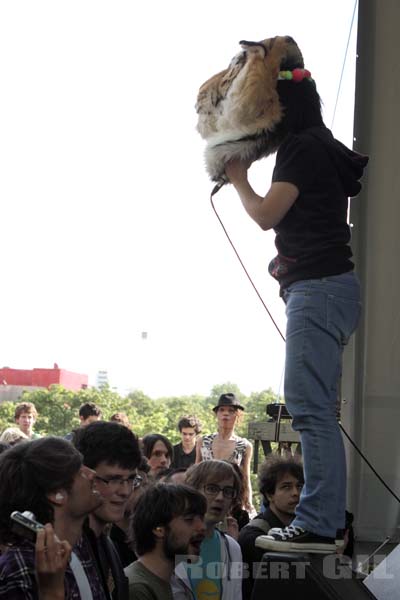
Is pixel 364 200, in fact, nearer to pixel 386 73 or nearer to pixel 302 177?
pixel 386 73

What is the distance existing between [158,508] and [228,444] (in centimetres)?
346

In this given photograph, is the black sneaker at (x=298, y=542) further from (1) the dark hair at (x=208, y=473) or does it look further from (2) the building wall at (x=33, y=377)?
(2) the building wall at (x=33, y=377)

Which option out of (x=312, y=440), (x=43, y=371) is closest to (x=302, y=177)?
(x=312, y=440)

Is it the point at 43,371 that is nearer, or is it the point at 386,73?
the point at 386,73

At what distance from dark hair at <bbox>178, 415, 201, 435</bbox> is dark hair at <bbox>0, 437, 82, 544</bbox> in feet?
15.8

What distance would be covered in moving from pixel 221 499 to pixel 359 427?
2.01 meters

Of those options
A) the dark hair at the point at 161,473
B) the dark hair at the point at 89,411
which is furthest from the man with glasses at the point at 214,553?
the dark hair at the point at 89,411

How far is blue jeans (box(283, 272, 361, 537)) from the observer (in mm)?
3240

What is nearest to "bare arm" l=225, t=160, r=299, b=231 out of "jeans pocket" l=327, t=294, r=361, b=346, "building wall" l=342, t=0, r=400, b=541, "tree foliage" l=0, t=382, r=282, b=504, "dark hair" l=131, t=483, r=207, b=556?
"jeans pocket" l=327, t=294, r=361, b=346

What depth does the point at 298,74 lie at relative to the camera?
3.58 m

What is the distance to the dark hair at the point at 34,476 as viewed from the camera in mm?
2504

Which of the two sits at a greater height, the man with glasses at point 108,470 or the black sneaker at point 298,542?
the man with glasses at point 108,470

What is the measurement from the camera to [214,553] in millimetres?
3910

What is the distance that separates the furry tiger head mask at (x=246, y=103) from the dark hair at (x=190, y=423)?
410cm
